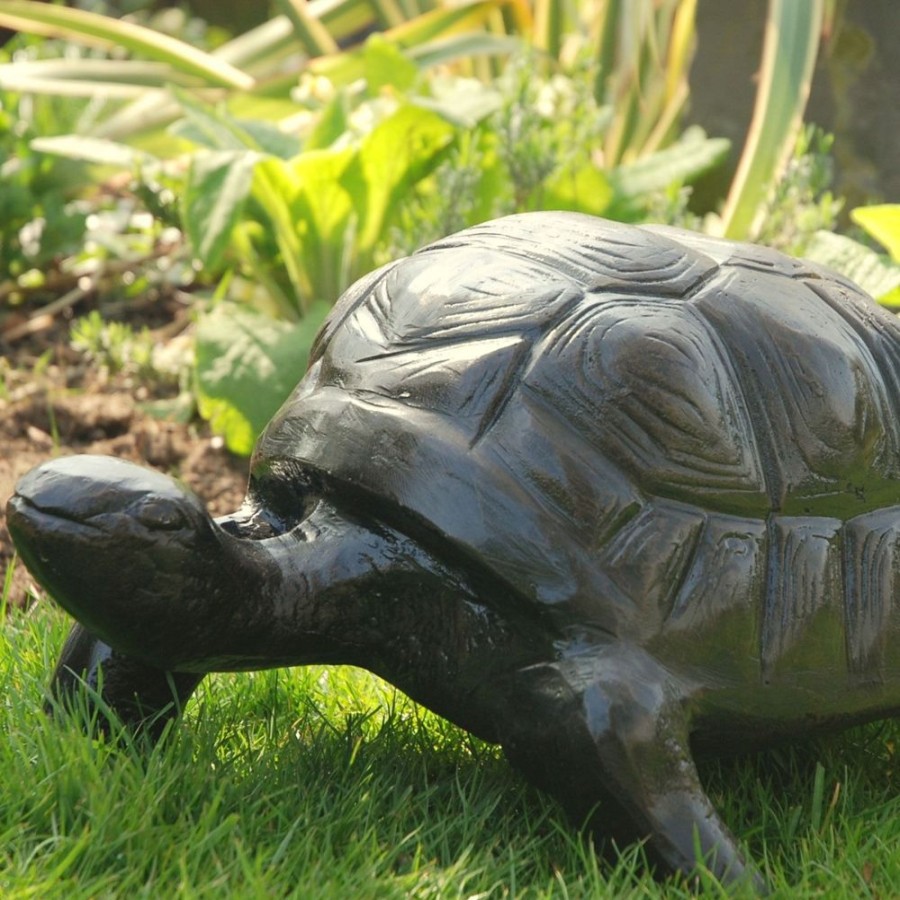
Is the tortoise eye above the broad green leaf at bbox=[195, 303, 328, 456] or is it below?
above

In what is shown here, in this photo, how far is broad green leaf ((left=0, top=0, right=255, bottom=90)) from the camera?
213 inches

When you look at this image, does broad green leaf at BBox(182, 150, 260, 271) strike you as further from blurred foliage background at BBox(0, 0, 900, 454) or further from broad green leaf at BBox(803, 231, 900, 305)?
broad green leaf at BBox(803, 231, 900, 305)

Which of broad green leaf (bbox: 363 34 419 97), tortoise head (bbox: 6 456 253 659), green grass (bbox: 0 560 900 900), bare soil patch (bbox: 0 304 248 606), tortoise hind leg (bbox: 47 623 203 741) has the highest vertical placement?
broad green leaf (bbox: 363 34 419 97)

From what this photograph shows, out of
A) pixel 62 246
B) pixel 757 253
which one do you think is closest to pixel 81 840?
pixel 757 253

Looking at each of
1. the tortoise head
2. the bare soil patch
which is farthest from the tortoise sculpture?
the bare soil patch

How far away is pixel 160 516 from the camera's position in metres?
1.93

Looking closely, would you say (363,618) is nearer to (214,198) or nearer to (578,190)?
(214,198)

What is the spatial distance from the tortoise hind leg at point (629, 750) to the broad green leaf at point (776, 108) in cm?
265

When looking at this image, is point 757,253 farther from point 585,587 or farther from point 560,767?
point 560,767

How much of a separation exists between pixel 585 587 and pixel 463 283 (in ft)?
1.89

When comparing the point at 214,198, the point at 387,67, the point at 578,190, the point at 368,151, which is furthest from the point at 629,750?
the point at 387,67

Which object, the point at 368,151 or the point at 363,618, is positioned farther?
the point at 368,151

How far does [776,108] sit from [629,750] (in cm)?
316

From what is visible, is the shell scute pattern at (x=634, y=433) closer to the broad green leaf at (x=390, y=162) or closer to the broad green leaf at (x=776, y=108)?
the broad green leaf at (x=390, y=162)
